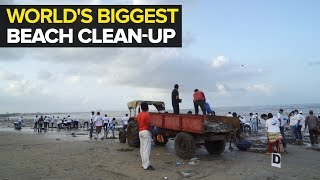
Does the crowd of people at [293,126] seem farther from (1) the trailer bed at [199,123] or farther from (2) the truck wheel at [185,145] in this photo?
(2) the truck wheel at [185,145]

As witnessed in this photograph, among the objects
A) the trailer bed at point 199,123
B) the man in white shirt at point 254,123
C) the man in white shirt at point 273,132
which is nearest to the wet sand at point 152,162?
the man in white shirt at point 273,132

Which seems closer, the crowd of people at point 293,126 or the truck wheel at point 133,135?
the crowd of people at point 293,126

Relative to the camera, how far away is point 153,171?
10.2m

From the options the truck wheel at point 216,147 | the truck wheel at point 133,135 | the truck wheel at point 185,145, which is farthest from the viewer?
the truck wheel at point 133,135

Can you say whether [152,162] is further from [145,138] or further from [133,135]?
[133,135]

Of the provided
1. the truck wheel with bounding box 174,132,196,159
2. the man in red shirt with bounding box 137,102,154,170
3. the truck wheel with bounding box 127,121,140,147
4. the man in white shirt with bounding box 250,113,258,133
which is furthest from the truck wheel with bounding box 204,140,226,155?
the man in white shirt with bounding box 250,113,258,133

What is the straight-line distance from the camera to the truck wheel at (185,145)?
39.3ft

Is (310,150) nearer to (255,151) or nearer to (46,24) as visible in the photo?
(255,151)

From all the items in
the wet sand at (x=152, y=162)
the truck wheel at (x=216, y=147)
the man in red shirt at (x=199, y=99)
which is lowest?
the wet sand at (x=152, y=162)

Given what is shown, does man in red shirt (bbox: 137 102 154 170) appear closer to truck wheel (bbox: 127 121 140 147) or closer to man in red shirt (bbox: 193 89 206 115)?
man in red shirt (bbox: 193 89 206 115)

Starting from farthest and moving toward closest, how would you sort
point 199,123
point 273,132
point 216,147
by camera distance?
point 216,147
point 273,132
point 199,123

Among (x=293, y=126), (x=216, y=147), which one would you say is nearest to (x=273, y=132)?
(x=216, y=147)

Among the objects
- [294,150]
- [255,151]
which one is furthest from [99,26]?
[294,150]

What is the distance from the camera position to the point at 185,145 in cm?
1223
